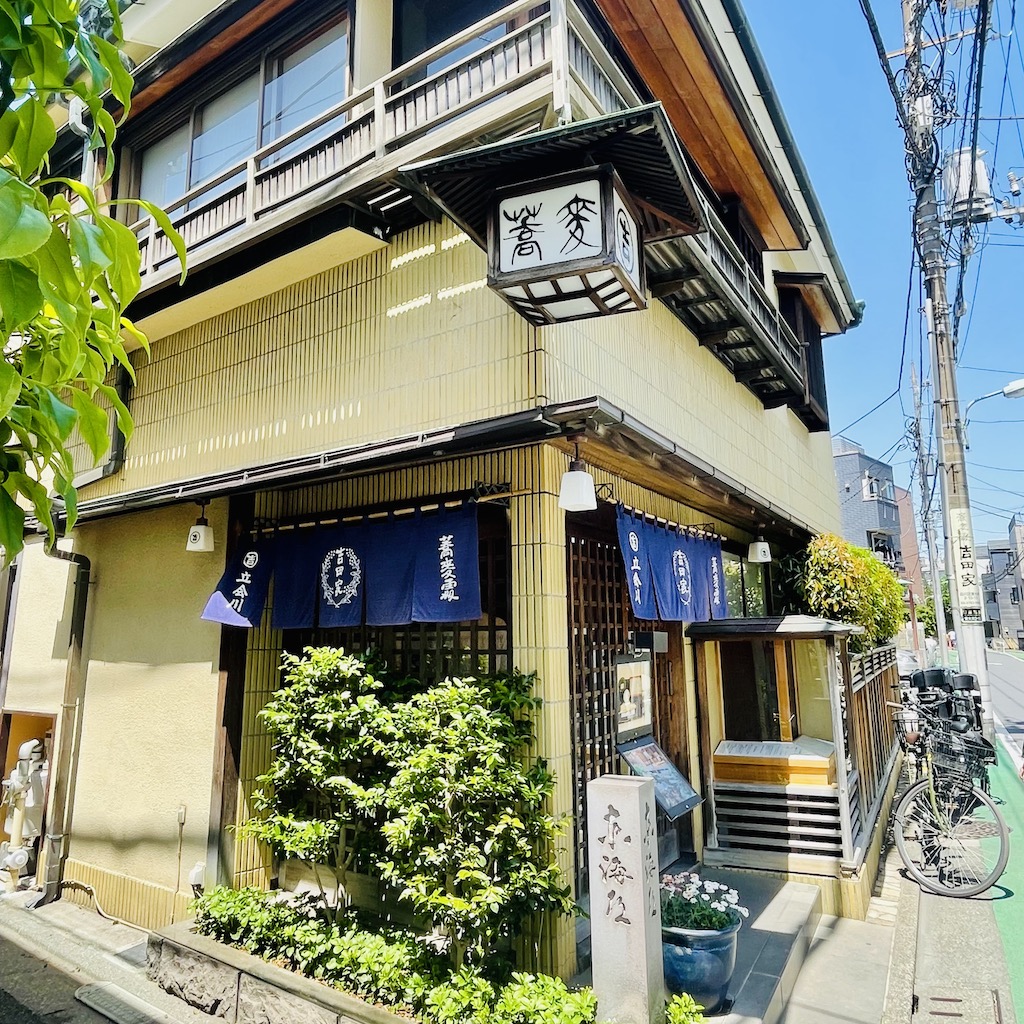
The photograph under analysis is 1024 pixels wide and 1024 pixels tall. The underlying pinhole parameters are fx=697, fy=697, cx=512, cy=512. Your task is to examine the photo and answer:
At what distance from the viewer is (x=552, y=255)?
5293 millimetres

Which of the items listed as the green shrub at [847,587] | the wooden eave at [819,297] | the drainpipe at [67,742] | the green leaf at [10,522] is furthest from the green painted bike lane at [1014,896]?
the drainpipe at [67,742]

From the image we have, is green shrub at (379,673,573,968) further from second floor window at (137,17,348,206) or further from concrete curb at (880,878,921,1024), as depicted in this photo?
second floor window at (137,17,348,206)

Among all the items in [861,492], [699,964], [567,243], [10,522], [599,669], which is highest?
[861,492]

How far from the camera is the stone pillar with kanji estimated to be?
16.1 ft

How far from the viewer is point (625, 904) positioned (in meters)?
5.02

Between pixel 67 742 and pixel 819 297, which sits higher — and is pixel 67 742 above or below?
below

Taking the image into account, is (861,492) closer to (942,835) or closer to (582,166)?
(942,835)

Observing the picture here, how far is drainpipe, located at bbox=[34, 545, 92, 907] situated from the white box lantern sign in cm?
765

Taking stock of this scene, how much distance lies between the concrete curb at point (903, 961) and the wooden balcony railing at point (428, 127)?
726 cm

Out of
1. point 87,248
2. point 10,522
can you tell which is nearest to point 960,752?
point 10,522

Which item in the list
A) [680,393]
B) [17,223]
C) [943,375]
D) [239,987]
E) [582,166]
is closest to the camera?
[17,223]

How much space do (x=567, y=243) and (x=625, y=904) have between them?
192 inches

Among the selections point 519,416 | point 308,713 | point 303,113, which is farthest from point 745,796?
point 303,113

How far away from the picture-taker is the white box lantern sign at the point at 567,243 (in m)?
5.19
